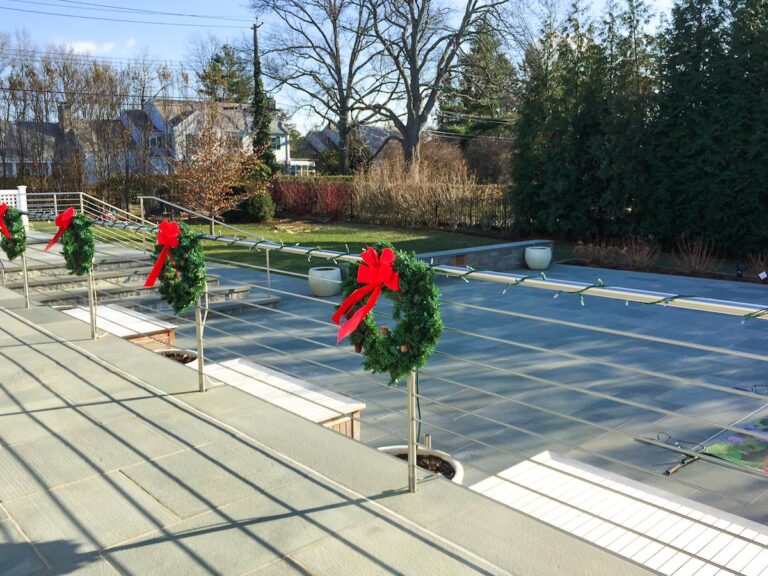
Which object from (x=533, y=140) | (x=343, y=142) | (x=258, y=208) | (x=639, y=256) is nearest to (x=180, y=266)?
(x=639, y=256)

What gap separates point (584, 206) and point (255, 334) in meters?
10.9

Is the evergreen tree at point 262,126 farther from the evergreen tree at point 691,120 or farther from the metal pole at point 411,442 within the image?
the metal pole at point 411,442

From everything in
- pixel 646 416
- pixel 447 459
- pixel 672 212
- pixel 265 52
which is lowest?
pixel 646 416

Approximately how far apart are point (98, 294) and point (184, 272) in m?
6.13

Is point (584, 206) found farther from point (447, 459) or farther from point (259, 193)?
point (447, 459)

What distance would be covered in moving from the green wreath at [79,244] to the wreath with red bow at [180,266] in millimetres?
1402

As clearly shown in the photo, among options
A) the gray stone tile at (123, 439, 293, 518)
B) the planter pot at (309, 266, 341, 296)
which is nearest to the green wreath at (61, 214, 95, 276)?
the gray stone tile at (123, 439, 293, 518)

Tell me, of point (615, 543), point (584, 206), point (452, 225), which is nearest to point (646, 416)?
point (615, 543)

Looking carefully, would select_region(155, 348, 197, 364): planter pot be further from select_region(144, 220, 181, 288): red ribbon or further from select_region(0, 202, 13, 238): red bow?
select_region(0, 202, 13, 238): red bow

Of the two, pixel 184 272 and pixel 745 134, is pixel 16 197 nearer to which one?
pixel 184 272

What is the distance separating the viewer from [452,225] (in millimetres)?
19312

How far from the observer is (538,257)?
13.6 metres

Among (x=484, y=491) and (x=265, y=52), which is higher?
(x=265, y=52)

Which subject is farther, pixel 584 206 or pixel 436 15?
pixel 436 15
